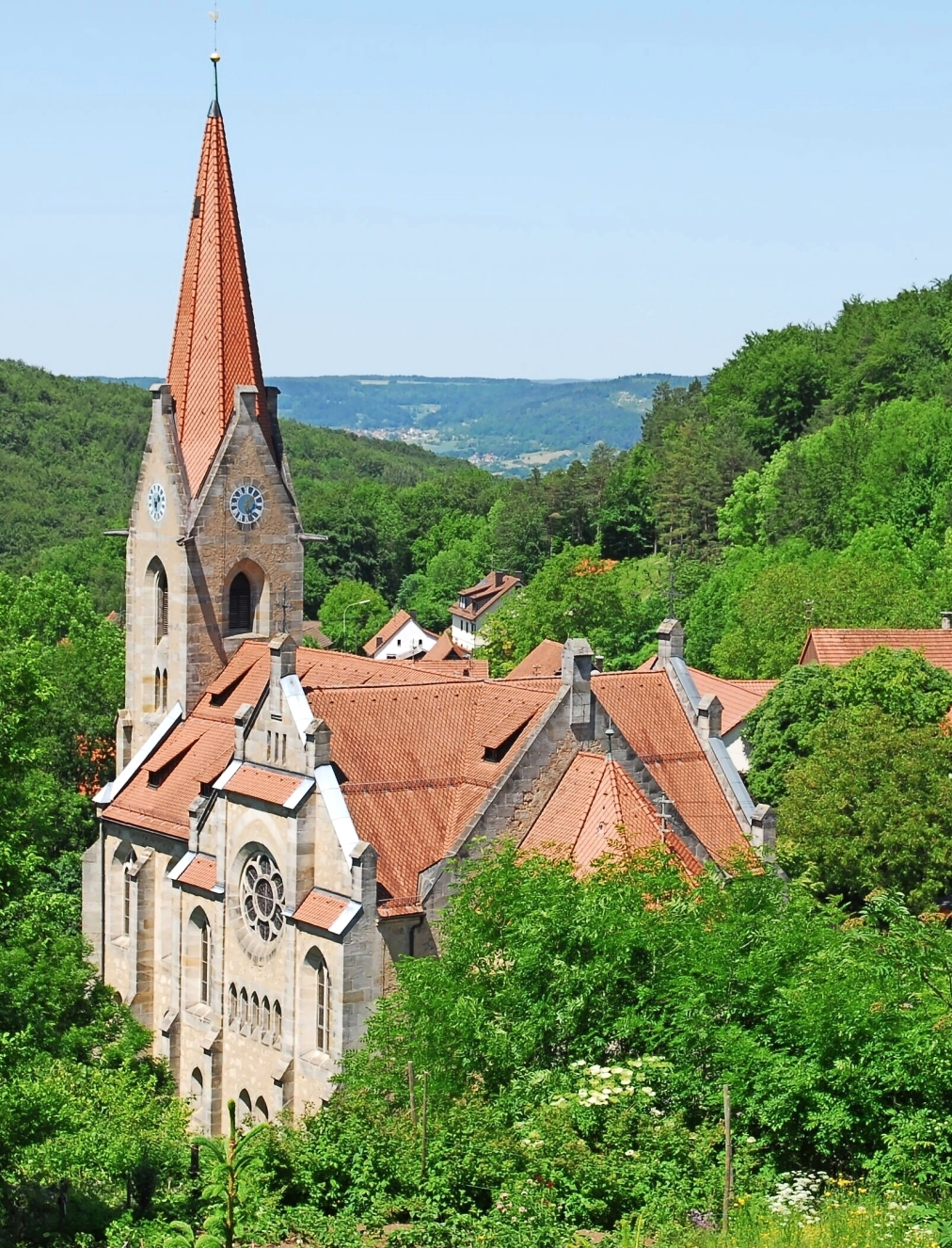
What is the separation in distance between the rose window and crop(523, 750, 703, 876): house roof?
224 inches

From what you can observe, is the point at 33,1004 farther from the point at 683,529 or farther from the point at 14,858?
the point at 683,529

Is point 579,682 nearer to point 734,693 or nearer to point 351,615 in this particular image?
point 734,693

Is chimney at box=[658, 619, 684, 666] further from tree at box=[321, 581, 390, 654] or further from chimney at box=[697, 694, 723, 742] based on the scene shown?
tree at box=[321, 581, 390, 654]

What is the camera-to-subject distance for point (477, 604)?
148 meters

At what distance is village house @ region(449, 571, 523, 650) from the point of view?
14488 centimetres

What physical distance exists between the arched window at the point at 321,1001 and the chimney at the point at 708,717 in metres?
9.90

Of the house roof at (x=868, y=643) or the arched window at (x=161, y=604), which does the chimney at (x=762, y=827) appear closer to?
the arched window at (x=161, y=604)

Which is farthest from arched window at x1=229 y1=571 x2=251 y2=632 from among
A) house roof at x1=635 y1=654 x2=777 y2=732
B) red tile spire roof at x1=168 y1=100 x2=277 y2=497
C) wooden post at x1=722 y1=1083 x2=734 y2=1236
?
wooden post at x1=722 y1=1083 x2=734 y2=1236

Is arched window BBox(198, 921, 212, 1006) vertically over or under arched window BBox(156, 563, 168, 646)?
under

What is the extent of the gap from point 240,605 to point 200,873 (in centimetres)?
902

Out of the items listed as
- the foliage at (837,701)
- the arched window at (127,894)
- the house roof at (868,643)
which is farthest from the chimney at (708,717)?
the house roof at (868,643)

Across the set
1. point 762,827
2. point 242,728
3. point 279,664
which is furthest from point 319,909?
point 762,827

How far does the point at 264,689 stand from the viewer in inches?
1634

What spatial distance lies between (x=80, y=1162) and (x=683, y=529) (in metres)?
97.8
